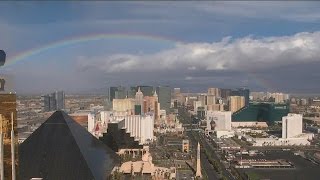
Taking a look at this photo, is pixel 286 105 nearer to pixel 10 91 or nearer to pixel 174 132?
pixel 174 132

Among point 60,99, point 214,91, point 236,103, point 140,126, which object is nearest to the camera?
point 140,126

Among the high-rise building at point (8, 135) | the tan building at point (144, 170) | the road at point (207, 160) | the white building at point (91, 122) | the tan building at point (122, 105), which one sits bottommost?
the road at point (207, 160)

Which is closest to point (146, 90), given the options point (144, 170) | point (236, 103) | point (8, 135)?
point (236, 103)

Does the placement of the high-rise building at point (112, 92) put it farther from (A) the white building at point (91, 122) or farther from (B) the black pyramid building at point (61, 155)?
(B) the black pyramid building at point (61, 155)

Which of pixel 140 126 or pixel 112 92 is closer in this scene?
pixel 140 126

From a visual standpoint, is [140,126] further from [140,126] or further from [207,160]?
[207,160]

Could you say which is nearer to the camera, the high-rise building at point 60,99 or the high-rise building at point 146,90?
the high-rise building at point 60,99

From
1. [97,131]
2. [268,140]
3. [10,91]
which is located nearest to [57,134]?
[10,91]

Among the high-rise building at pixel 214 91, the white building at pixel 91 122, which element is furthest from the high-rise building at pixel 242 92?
the white building at pixel 91 122

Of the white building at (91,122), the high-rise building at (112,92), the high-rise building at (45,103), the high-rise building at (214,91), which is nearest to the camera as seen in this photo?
the white building at (91,122)
